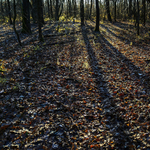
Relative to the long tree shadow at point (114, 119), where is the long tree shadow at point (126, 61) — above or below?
above

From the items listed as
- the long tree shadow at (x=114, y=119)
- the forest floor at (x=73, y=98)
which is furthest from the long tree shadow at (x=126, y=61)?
the long tree shadow at (x=114, y=119)

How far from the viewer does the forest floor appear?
4.03m

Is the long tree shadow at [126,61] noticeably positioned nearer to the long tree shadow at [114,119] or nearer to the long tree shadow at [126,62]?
the long tree shadow at [126,62]

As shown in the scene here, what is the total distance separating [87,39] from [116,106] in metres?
10.7

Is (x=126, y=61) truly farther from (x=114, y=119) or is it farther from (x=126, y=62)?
(x=114, y=119)

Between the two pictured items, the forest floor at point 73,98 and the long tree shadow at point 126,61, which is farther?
the long tree shadow at point 126,61

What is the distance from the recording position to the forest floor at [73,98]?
4.03m

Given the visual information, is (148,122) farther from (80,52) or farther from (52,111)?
(80,52)

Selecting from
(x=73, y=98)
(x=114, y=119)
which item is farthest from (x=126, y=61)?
(x=114, y=119)

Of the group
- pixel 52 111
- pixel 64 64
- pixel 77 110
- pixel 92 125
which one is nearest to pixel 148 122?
pixel 92 125

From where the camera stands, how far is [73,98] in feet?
19.8

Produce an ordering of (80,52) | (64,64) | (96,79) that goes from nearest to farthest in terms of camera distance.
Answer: (96,79) < (64,64) < (80,52)

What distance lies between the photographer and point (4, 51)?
10641mm

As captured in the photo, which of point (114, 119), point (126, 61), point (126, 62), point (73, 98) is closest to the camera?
point (114, 119)
